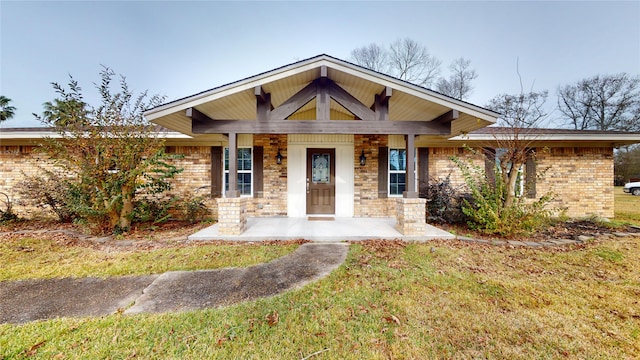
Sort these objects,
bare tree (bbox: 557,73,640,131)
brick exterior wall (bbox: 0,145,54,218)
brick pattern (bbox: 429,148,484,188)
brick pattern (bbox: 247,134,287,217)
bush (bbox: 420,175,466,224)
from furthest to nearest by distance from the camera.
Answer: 1. bare tree (bbox: 557,73,640,131)
2. brick pattern (bbox: 429,148,484,188)
3. brick pattern (bbox: 247,134,287,217)
4. brick exterior wall (bbox: 0,145,54,218)
5. bush (bbox: 420,175,466,224)

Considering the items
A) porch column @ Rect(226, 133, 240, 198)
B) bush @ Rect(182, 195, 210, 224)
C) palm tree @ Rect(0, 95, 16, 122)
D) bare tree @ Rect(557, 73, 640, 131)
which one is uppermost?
bare tree @ Rect(557, 73, 640, 131)

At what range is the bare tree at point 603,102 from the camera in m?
20.8

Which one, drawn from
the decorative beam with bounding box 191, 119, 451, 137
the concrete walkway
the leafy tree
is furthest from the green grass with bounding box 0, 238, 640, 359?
the leafy tree

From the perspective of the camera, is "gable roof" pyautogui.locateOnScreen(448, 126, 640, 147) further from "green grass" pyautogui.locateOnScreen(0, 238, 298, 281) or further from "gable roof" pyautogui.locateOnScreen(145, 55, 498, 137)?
"green grass" pyautogui.locateOnScreen(0, 238, 298, 281)

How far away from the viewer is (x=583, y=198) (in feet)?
24.5

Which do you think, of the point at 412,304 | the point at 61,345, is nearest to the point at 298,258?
the point at 412,304

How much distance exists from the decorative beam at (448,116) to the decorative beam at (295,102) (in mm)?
2760

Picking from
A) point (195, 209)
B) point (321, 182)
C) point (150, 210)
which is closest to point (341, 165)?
point (321, 182)

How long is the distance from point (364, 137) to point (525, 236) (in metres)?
4.57

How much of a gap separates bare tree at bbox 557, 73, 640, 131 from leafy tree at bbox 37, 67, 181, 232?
3493cm

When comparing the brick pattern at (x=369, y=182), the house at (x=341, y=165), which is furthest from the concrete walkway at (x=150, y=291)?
the brick pattern at (x=369, y=182)

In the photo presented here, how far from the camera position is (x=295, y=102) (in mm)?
4883

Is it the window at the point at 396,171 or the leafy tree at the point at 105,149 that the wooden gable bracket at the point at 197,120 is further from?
the window at the point at 396,171

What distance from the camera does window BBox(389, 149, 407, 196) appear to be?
7375 mm
